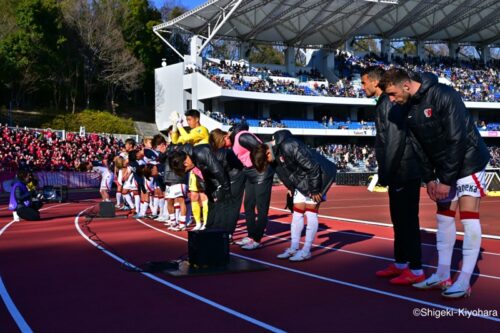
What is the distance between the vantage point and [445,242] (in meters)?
5.73

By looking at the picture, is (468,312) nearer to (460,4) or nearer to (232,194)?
(232,194)

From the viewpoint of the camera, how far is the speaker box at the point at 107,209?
15000mm

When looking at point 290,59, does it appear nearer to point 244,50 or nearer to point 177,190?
point 244,50

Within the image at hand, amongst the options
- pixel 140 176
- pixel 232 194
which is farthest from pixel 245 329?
pixel 140 176

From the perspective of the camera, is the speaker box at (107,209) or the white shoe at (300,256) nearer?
the white shoe at (300,256)

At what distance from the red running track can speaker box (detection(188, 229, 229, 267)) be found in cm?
51

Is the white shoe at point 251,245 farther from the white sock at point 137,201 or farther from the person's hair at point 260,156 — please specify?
the white sock at point 137,201

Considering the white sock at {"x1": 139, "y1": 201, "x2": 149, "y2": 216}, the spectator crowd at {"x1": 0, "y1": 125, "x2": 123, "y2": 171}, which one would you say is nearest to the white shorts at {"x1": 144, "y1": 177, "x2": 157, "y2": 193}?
the white sock at {"x1": 139, "y1": 201, "x2": 149, "y2": 216}

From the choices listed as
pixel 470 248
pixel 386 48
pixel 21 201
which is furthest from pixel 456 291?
pixel 386 48

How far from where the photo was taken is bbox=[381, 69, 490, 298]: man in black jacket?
5.31m

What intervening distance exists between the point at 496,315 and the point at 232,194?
16.7 ft

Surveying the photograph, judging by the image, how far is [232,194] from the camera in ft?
30.4

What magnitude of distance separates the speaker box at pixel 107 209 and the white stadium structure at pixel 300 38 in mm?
30371

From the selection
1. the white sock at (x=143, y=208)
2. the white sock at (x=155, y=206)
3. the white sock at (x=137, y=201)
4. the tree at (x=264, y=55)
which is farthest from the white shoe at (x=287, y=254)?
the tree at (x=264, y=55)
